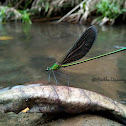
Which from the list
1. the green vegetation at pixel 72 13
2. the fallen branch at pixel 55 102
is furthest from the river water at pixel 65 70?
the green vegetation at pixel 72 13

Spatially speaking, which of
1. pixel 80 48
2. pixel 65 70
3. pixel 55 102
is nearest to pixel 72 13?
pixel 65 70

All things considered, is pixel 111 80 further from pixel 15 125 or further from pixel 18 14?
pixel 18 14

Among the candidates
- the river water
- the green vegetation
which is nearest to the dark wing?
the river water

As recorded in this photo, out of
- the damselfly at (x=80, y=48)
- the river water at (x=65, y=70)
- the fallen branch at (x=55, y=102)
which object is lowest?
the river water at (x=65, y=70)

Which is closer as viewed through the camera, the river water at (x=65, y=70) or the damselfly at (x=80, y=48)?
the damselfly at (x=80, y=48)

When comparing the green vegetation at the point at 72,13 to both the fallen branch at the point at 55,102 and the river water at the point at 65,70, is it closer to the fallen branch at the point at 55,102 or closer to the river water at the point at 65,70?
the river water at the point at 65,70
